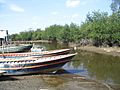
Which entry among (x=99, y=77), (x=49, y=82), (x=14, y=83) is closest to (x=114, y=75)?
(x=99, y=77)

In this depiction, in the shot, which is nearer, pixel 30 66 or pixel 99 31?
pixel 30 66

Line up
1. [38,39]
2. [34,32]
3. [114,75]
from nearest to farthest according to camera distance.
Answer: [114,75]
[38,39]
[34,32]

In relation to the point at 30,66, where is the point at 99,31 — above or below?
above

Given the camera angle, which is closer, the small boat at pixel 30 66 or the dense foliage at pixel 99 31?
the small boat at pixel 30 66

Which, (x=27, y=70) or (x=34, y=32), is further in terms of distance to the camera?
(x=34, y=32)

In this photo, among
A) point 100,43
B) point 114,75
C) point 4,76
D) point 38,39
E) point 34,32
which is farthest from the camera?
point 34,32

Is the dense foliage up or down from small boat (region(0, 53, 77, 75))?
up

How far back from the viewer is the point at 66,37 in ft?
348

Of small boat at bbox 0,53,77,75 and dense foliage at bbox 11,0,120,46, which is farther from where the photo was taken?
dense foliage at bbox 11,0,120,46

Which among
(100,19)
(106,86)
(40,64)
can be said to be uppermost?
(100,19)

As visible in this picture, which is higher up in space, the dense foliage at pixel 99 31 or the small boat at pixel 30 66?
the dense foliage at pixel 99 31

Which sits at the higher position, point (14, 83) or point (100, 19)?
point (100, 19)

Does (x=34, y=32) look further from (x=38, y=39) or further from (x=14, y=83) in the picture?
(x=14, y=83)

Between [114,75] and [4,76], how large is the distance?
12421 millimetres
